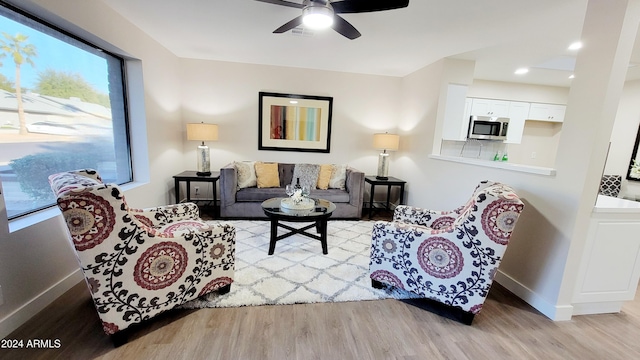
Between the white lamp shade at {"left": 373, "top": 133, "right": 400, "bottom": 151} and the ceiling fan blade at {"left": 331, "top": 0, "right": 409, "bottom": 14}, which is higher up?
the ceiling fan blade at {"left": 331, "top": 0, "right": 409, "bottom": 14}

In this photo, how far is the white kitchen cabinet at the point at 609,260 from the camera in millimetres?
1795

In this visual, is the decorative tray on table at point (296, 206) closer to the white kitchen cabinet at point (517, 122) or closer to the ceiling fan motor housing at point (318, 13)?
the ceiling fan motor housing at point (318, 13)

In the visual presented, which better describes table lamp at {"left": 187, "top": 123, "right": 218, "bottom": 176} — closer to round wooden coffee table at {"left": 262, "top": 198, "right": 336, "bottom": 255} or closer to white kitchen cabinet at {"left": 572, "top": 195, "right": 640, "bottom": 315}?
round wooden coffee table at {"left": 262, "top": 198, "right": 336, "bottom": 255}

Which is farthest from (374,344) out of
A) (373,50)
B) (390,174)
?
(390,174)

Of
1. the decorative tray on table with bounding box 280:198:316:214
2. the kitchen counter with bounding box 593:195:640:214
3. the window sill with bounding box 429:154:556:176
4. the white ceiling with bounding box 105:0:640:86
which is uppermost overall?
the white ceiling with bounding box 105:0:640:86

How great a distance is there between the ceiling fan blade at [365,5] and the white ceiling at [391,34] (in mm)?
481

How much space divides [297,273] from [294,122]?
276 cm

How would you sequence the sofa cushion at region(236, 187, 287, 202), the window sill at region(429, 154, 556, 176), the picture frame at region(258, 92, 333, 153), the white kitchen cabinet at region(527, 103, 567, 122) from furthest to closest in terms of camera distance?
the white kitchen cabinet at region(527, 103, 567, 122), the picture frame at region(258, 92, 333, 153), the sofa cushion at region(236, 187, 287, 202), the window sill at region(429, 154, 556, 176)

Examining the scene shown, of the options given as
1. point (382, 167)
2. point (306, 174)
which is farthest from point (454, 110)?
point (306, 174)

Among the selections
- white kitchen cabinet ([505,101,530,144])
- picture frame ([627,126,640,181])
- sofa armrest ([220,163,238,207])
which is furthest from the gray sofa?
picture frame ([627,126,640,181])

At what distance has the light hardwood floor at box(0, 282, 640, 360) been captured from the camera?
→ 146 centimetres

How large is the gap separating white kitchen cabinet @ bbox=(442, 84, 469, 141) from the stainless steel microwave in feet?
2.66

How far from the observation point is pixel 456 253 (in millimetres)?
1709

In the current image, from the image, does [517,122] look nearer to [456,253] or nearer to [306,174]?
[306,174]
